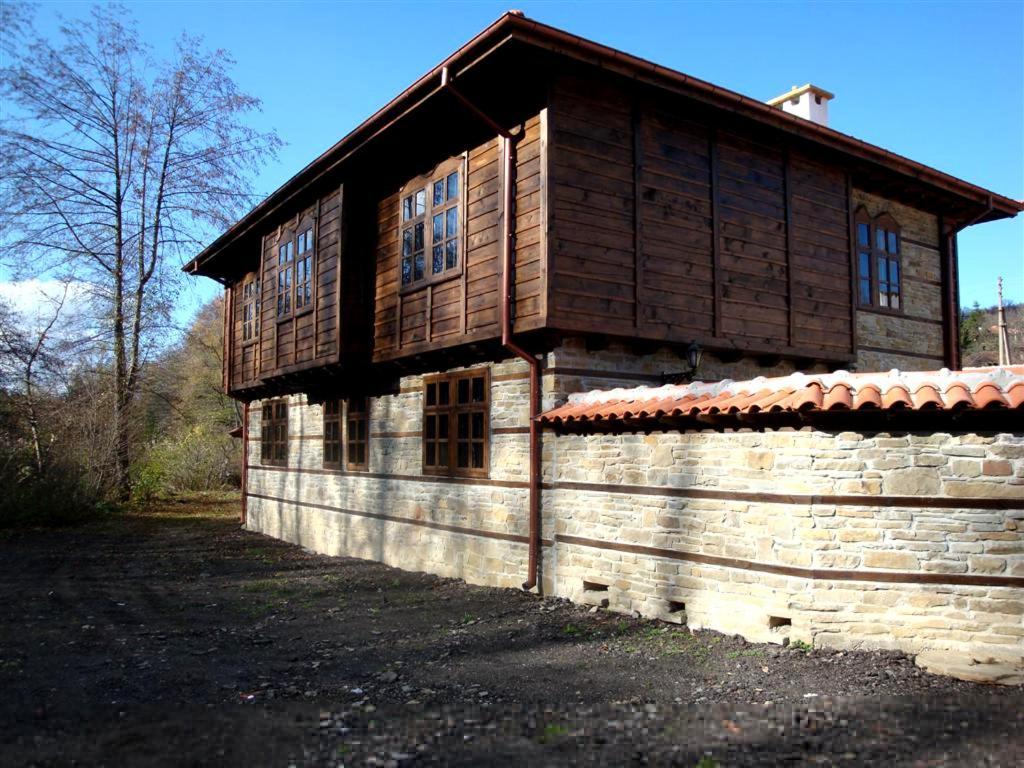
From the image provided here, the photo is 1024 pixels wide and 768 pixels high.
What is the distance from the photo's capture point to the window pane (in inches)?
459

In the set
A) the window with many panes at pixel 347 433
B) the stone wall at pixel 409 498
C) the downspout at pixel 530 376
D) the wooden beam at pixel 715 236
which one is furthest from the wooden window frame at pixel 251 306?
the wooden beam at pixel 715 236

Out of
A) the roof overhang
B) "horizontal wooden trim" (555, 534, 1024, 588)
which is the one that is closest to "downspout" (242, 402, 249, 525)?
the roof overhang

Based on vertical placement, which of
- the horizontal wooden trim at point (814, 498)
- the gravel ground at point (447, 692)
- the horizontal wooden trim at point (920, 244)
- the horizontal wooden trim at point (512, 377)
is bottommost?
the gravel ground at point (447, 692)

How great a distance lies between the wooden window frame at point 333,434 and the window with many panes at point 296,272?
180cm

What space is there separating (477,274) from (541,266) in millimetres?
1271

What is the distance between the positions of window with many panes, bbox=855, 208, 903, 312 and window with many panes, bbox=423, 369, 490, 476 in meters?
6.16

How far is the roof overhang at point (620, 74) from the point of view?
762 centimetres

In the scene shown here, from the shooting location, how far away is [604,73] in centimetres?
846

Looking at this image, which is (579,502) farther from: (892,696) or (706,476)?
(892,696)

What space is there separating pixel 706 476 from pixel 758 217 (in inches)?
184

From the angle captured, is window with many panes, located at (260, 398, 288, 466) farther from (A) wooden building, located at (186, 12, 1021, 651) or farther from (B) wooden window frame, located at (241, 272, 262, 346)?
(A) wooden building, located at (186, 12, 1021, 651)

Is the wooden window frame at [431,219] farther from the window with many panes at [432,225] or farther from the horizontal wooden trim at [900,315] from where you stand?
the horizontal wooden trim at [900,315]

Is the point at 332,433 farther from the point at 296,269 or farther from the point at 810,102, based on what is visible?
the point at 810,102

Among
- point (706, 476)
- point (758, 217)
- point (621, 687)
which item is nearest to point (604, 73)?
point (758, 217)
